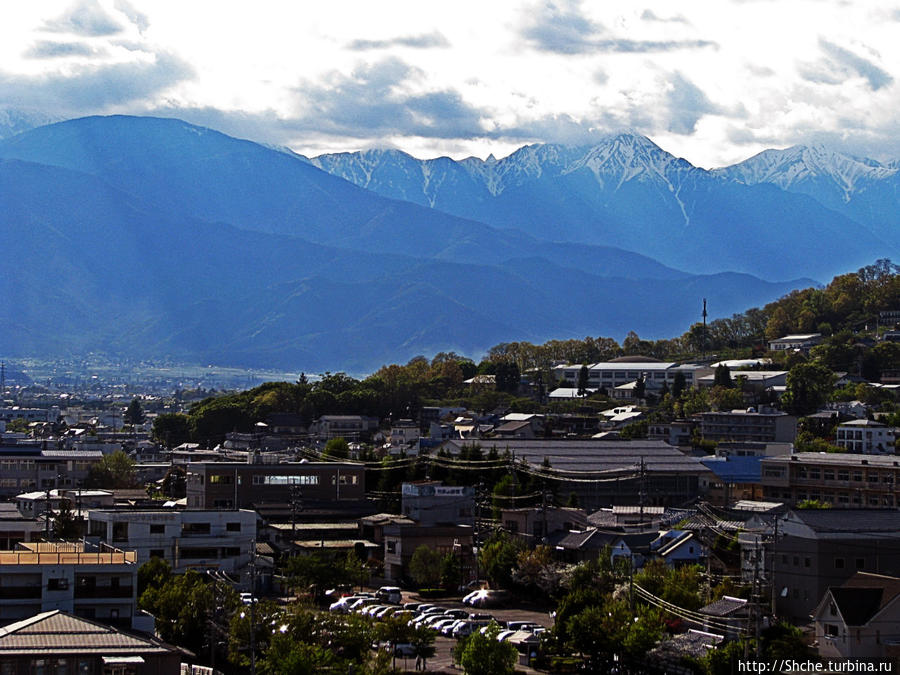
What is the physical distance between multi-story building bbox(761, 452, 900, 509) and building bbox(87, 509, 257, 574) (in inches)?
967

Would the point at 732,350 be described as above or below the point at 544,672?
above

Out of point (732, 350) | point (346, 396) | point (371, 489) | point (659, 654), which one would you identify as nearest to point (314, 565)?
point (659, 654)

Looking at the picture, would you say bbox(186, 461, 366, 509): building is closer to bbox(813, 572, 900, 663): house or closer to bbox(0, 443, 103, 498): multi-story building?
bbox(0, 443, 103, 498): multi-story building

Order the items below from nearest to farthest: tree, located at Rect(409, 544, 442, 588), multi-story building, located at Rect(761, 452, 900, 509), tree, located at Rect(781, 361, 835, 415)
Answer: tree, located at Rect(409, 544, 442, 588) → multi-story building, located at Rect(761, 452, 900, 509) → tree, located at Rect(781, 361, 835, 415)

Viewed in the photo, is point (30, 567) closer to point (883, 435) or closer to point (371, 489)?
point (371, 489)

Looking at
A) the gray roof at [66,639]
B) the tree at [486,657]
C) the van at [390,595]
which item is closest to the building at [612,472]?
the van at [390,595]

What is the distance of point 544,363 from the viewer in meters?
136

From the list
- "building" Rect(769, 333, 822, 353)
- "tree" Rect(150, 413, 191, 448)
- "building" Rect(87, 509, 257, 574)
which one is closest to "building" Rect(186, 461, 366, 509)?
"building" Rect(87, 509, 257, 574)

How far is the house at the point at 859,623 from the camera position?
30859 millimetres

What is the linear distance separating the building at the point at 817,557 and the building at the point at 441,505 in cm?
2032

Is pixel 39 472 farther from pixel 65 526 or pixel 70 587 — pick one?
pixel 70 587

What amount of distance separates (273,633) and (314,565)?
1273 centimetres

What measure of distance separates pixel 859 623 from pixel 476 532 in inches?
827

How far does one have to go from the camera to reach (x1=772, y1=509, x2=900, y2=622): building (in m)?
36.5
